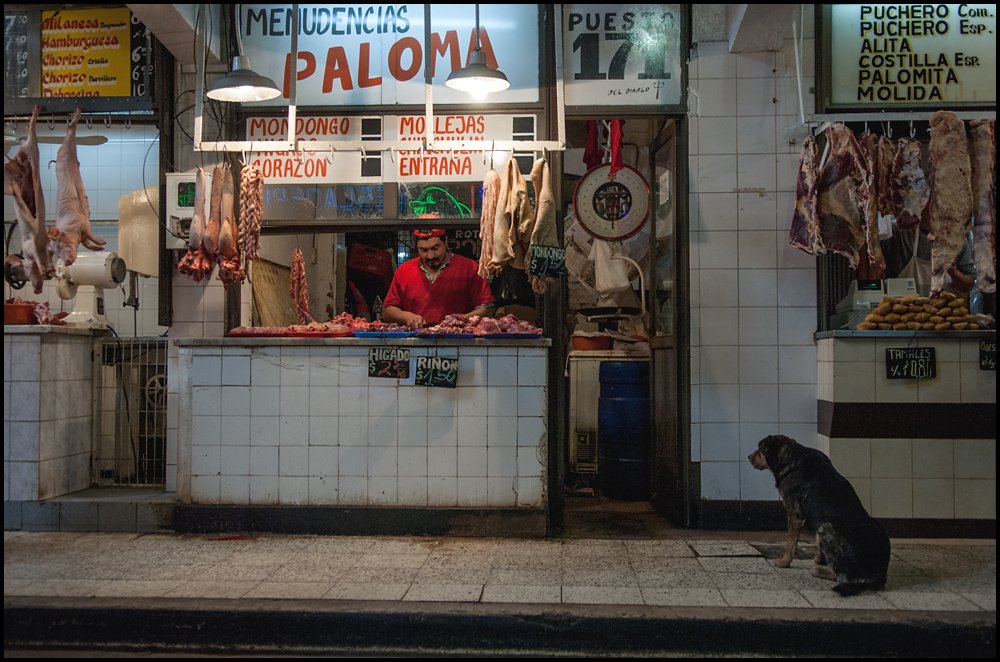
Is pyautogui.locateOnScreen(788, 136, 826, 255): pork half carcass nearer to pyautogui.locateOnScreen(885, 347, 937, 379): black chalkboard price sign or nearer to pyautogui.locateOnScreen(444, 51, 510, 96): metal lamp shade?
pyautogui.locateOnScreen(885, 347, 937, 379): black chalkboard price sign

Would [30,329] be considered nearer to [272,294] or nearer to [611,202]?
[272,294]

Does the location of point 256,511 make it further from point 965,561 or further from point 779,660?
point 965,561

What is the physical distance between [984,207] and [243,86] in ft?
18.5

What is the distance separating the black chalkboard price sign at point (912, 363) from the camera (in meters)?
5.55

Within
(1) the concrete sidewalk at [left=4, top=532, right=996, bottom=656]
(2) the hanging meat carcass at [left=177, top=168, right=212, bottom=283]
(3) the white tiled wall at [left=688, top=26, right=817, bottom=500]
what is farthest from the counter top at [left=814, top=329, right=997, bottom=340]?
(2) the hanging meat carcass at [left=177, top=168, right=212, bottom=283]

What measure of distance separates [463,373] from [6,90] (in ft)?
16.0

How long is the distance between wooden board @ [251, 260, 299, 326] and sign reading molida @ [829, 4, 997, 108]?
5.58 meters

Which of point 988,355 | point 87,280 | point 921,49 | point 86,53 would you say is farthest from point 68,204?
point 988,355

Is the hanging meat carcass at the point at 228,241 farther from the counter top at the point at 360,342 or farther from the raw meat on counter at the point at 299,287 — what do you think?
the raw meat on counter at the point at 299,287

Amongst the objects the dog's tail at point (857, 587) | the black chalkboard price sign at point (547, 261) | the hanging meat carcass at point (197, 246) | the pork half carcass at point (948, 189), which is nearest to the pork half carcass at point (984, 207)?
the pork half carcass at point (948, 189)

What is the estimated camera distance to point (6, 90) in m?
6.32

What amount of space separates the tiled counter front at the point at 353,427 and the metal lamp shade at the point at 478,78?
1.97 metres

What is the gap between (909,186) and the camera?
5.34 m

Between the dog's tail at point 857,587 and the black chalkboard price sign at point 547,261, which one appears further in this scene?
the black chalkboard price sign at point 547,261
